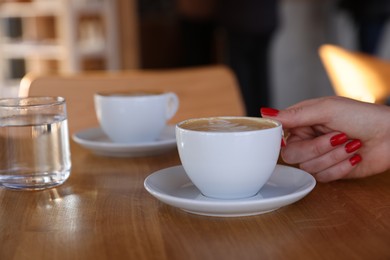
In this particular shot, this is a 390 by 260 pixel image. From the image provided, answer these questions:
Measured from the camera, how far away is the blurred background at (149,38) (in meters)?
3.83

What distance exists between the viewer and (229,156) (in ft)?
2.20

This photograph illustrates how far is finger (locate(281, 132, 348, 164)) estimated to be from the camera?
2.76ft

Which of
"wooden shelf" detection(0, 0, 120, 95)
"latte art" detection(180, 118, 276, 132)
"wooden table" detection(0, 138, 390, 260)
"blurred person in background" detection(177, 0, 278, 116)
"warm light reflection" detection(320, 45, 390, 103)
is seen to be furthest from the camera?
"wooden shelf" detection(0, 0, 120, 95)

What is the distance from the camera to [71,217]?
2.26 feet

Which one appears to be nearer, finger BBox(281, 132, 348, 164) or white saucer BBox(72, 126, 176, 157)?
finger BBox(281, 132, 348, 164)

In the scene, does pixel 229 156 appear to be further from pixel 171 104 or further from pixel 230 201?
pixel 171 104

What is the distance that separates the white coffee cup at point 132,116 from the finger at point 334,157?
315 mm

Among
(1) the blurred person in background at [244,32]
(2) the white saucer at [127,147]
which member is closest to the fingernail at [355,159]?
(2) the white saucer at [127,147]

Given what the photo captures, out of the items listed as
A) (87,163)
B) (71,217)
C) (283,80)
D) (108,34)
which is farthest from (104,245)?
(283,80)

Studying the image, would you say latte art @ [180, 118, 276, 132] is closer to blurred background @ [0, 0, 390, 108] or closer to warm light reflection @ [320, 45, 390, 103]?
warm light reflection @ [320, 45, 390, 103]

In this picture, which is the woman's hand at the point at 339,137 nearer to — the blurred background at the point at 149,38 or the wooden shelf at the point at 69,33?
the blurred background at the point at 149,38

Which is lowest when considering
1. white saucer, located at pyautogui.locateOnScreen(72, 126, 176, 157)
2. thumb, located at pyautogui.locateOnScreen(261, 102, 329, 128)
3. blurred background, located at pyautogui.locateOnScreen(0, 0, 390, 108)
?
blurred background, located at pyautogui.locateOnScreen(0, 0, 390, 108)

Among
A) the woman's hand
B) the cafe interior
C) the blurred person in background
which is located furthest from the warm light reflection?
the woman's hand

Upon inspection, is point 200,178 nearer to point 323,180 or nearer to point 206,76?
point 323,180
